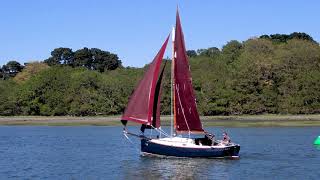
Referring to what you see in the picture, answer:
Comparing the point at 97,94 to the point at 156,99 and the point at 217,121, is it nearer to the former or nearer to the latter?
the point at 217,121

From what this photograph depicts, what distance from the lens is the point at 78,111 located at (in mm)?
153750

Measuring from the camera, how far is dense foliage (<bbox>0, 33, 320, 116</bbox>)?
142 meters

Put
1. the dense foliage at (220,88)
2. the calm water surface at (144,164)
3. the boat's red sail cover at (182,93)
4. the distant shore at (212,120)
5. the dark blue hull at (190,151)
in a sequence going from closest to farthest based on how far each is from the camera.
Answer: the calm water surface at (144,164), the dark blue hull at (190,151), the boat's red sail cover at (182,93), the distant shore at (212,120), the dense foliage at (220,88)

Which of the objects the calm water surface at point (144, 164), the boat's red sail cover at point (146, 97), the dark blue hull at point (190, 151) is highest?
the boat's red sail cover at point (146, 97)

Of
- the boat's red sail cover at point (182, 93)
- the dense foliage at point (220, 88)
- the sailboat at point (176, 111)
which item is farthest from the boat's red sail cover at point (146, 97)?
the dense foliage at point (220, 88)

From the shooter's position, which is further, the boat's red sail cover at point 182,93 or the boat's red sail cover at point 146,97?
the boat's red sail cover at point 182,93

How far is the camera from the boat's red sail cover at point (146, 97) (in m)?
55.0

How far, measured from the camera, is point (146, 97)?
55.3m

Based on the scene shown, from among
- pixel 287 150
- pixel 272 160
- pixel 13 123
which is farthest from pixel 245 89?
pixel 272 160

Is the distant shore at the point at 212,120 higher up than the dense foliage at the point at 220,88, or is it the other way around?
the dense foliage at the point at 220,88

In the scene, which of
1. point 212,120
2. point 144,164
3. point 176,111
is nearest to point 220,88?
point 212,120

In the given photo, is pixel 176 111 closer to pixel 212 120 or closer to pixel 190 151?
pixel 190 151

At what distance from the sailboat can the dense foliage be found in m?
85.9

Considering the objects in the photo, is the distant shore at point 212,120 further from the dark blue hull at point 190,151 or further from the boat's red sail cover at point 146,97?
the boat's red sail cover at point 146,97
